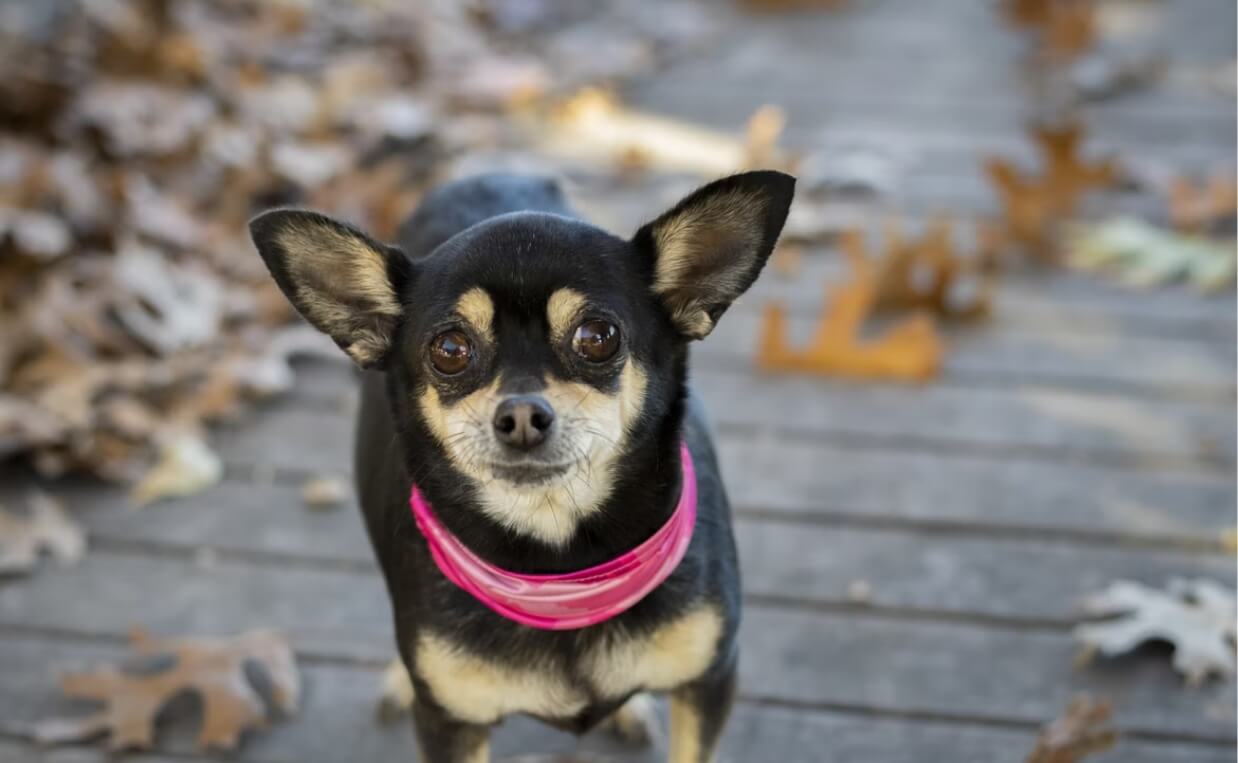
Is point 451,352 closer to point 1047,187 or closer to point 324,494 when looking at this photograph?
point 324,494

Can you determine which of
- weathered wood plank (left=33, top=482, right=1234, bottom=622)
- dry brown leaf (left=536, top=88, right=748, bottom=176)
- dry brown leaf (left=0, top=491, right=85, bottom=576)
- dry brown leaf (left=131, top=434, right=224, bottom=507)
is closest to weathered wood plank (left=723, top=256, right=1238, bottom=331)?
dry brown leaf (left=536, top=88, right=748, bottom=176)

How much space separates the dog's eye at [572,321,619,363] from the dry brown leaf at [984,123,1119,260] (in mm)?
2603

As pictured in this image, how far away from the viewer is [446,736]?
2059 millimetres

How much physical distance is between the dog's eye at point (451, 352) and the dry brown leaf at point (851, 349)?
6.08 ft

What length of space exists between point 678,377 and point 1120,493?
1.59m

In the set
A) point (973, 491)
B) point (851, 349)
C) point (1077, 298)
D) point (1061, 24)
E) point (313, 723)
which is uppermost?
point (1061, 24)

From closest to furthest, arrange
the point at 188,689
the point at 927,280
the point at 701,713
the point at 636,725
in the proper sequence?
1. the point at 701,713
2. the point at 636,725
3. the point at 188,689
4. the point at 927,280

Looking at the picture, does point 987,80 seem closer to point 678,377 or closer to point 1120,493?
point 1120,493

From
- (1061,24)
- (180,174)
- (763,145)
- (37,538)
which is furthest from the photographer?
(1061,24)

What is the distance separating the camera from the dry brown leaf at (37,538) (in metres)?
3.08

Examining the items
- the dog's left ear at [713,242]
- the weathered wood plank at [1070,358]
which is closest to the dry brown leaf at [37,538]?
the weathered wood plank at [1070,358]

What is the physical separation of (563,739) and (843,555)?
2.71 ft

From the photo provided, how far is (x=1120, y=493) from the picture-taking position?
10.3 feet

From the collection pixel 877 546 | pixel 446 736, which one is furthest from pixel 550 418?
pixel 877 546
